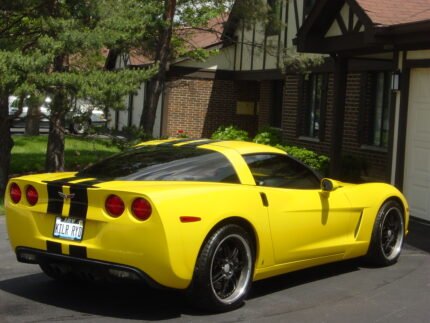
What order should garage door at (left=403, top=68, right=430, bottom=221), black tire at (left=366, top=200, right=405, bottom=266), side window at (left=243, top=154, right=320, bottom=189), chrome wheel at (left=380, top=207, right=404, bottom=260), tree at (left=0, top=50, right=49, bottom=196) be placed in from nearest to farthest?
side window at (left=243, top=154, right=320, bottom=189) → black tire at (left=366, top=200, right=405, bottom=266) → chrome wheel at (left=380, top=207, right=404, bottom=260) → tree at (left=0, top=50, right=49, bottom=196) → garage door at (left=403, top=68, right=430, bottom=221)

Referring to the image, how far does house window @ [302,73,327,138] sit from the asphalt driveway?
32.0 feet

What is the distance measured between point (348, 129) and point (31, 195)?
10714mm

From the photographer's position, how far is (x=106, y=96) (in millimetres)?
10445

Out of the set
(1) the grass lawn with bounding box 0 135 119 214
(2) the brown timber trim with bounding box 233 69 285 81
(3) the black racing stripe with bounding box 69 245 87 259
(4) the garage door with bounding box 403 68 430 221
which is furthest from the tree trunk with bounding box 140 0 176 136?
(3) the black racing stripe with bounding box 69 245 87 259

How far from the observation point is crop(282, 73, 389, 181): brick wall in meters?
14.0

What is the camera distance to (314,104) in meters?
17.1

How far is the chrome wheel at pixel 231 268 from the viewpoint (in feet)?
17.5

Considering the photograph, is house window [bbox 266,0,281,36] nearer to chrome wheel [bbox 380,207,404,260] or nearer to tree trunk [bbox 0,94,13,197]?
tree trunk [bbox 0,94,13,197]

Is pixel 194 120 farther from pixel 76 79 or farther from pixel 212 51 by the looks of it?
pixel 76 79

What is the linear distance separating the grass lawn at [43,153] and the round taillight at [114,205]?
8441mm

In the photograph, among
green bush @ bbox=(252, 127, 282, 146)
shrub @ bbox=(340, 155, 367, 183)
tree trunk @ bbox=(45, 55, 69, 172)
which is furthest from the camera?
green bush @ bbox=(252, 127, 282, 146)

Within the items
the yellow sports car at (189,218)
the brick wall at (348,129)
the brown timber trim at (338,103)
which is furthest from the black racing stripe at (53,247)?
the brick wall at (348,129)

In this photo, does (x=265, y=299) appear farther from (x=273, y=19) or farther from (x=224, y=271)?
(x=273, y=19)

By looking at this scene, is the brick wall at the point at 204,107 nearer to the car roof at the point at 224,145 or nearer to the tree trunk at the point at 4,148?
the tree trunk at the point at 4,148
